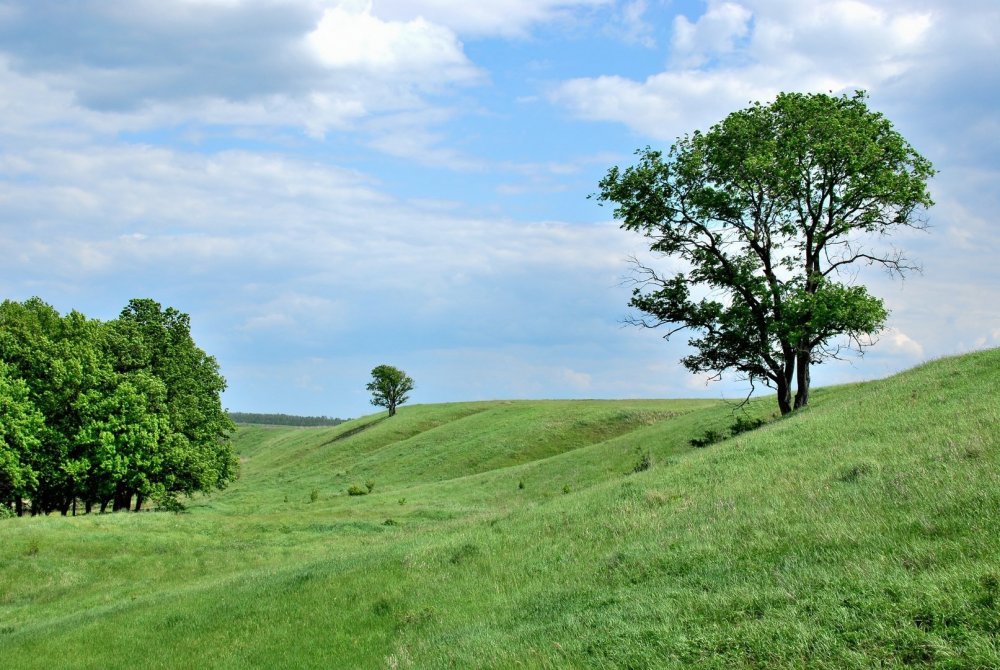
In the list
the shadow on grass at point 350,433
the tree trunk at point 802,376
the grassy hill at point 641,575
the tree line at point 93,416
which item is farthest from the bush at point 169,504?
the shadow on grass at point 350,433

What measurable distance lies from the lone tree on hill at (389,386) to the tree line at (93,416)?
70116 mm

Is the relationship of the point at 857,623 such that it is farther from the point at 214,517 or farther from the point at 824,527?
the point at 214,517

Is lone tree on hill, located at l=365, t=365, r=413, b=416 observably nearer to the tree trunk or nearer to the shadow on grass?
the shadow on grass

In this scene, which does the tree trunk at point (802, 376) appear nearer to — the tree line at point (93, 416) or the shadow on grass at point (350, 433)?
the tree line at point (93, 416)

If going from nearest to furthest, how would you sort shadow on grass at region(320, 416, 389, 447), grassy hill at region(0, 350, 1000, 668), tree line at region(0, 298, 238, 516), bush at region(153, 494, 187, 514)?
grassy hill at region(0, 350, 1000, 668), tree line at region(0, 298, 238, 516), bush at region(153, 494, 187, 514), shadow on grass at region(320, 416, 389, 447)

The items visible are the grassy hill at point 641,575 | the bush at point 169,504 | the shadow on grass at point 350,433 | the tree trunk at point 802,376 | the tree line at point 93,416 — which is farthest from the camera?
the shadow on grass at point 350,433

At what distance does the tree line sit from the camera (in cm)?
4950

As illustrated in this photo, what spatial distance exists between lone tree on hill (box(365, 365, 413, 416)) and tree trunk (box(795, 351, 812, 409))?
98559mm

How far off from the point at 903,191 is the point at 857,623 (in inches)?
1336

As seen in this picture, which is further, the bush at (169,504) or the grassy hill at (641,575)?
the bush at (169,504)

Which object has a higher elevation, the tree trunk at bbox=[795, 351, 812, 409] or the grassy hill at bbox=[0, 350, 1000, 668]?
the tree trunk at bbox=[795, 351, 812, 409]

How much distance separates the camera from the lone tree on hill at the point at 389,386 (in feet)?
432

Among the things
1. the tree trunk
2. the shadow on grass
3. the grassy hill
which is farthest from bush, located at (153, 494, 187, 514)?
the shadow on grass

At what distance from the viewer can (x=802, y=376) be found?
38750mm
